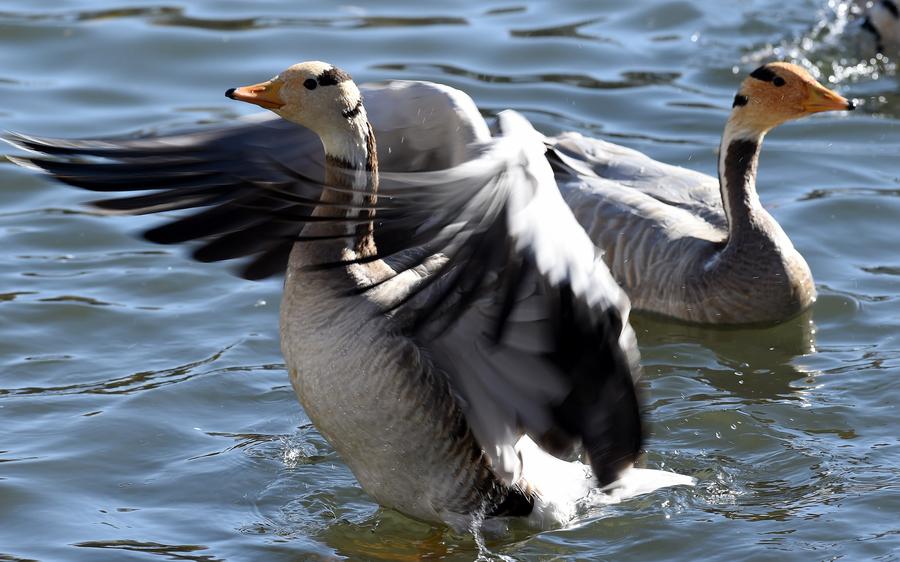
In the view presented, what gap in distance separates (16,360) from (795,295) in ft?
14.1

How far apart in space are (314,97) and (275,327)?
2923 mm

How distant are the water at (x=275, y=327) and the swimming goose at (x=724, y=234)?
0.20 m

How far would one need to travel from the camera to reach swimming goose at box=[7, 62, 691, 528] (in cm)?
464

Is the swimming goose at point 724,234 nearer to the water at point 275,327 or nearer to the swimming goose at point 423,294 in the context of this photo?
the water at point 275,327

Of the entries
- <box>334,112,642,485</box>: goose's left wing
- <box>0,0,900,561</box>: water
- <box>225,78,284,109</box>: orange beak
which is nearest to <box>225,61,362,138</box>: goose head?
<box>225,78,284,109</box>: orange beak

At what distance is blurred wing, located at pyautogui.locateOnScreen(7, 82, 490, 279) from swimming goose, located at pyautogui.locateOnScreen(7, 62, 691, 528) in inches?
0.4

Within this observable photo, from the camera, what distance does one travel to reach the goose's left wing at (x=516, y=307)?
Result: 4.59m

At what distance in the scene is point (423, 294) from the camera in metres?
5.35

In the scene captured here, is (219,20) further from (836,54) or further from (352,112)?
(352,112)

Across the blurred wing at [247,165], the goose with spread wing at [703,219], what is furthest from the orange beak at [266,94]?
the goose with spread wing at [703,219]

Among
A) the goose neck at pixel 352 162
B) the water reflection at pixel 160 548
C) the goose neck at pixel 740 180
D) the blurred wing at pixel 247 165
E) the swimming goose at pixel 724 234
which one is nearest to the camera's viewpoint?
the blurred wing at pixel 247 165

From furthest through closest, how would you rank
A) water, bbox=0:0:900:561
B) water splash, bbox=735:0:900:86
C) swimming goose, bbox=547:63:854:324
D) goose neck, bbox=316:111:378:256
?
water splash, bbox=735:0:900:86 < swimming goose, bbox=547:63:854:324 < water, bbox=0:0:900:561 < goose neck, bbox=316:111:378:256

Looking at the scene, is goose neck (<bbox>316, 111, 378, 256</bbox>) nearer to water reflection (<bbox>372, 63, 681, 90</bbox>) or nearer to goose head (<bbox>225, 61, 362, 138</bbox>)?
goose head (<bbox>225, 61, 362, 138</bbox>)

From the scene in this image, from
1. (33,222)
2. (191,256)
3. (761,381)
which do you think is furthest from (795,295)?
(33,222)
